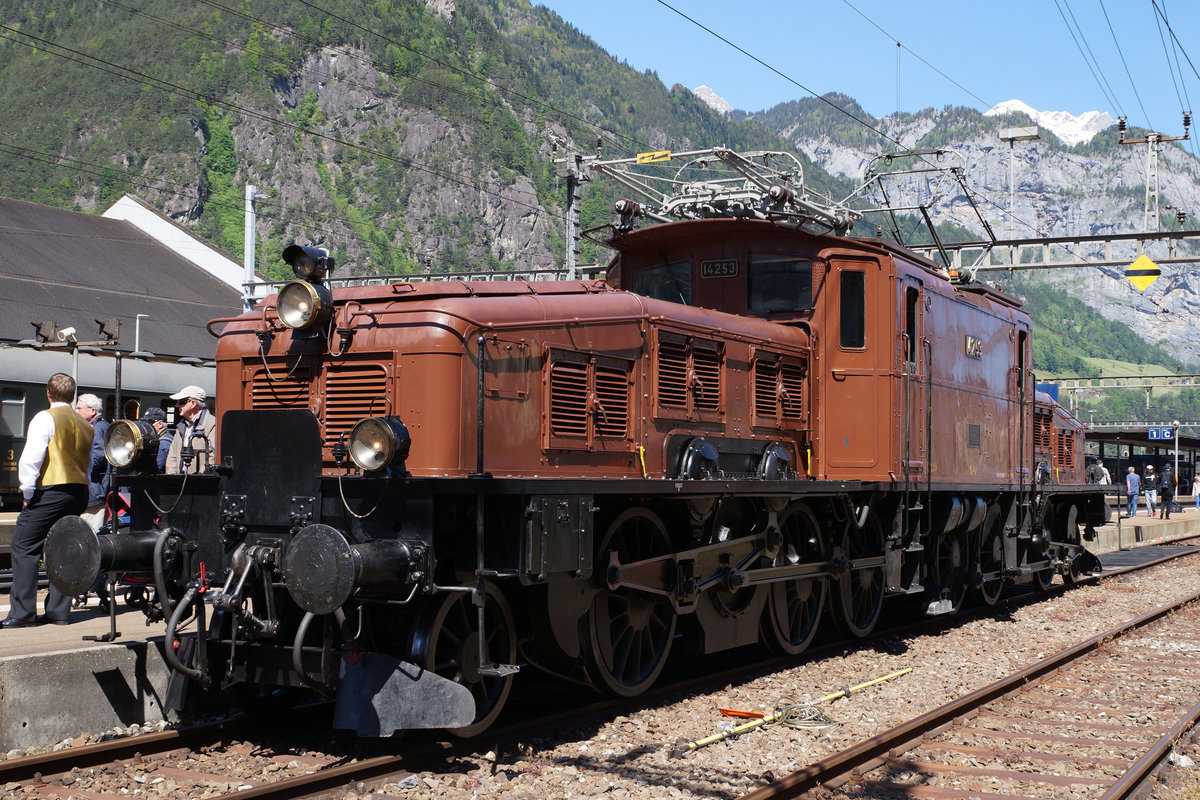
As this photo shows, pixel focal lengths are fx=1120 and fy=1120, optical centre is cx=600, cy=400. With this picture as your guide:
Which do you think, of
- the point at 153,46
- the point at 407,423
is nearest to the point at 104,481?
the point at 407,423

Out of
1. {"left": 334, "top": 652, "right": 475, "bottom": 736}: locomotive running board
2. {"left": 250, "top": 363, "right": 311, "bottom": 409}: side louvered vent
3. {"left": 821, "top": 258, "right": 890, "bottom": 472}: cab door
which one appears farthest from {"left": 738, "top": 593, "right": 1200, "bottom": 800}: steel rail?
{"left": 250, "top": 363, "right": 311, "bottom": 409}: side louvered vent

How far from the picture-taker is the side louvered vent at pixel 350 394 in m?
6.69

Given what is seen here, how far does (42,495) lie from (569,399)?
420cm

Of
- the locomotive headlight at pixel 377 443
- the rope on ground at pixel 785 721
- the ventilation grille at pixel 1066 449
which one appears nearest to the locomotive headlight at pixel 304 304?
the locomotive headlight at pixel 377 443

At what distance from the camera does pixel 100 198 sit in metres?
89.8

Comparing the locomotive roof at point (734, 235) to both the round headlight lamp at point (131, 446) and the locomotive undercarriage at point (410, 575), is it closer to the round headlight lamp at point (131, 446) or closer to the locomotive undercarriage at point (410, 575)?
the locomotive undercarriage at point (410, 575)

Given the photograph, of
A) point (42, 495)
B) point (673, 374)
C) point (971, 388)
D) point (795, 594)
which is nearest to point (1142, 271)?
point (971, 388)

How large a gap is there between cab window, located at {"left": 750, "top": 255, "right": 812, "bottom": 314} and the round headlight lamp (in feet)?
16.9

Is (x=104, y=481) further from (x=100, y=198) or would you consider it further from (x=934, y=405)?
(x=100, y=198)

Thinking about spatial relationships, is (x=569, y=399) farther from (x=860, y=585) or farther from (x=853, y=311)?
(x=860, y=585)

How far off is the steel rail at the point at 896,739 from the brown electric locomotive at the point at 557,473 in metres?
1.59

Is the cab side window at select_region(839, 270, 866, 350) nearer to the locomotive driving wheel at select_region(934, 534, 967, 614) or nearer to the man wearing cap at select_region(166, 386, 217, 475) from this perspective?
the locomotive driving wheel at select_region(934, 534, 967, 614)

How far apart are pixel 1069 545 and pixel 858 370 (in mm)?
7166

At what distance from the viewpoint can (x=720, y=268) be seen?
9828mm
